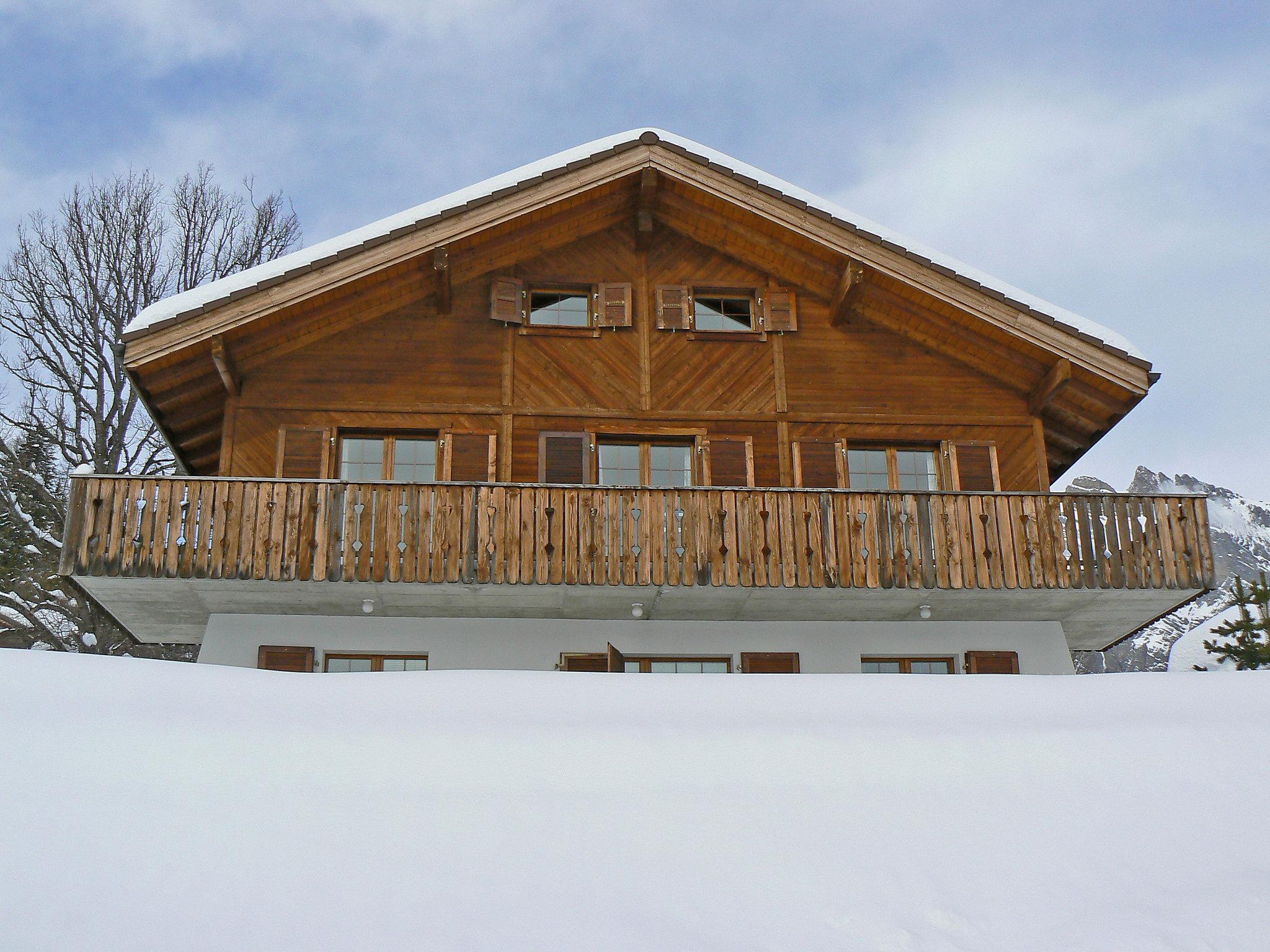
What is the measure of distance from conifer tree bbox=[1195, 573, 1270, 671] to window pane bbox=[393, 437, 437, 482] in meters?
14.9

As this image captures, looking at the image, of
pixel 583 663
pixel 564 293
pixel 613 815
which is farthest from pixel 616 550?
pixel 613 815

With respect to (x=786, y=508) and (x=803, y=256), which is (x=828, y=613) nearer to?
(x=786, y=508)

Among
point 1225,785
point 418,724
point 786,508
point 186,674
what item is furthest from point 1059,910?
point 786,508

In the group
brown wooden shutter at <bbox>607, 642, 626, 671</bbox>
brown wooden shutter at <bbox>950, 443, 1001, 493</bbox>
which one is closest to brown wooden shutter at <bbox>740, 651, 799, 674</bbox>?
brown wooden shutter at <bbox>607, 642, 626, 671</bbox>

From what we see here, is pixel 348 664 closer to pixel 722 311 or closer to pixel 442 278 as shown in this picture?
pixel 442 278

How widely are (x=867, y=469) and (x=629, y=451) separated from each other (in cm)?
285

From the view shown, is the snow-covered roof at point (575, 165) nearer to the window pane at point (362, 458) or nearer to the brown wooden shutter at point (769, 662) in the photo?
the window pane at point (362, 458)

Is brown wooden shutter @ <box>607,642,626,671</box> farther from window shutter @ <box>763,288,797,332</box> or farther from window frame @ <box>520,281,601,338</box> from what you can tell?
window shutter @ <box>763,288,797,332</box>

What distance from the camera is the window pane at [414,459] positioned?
14.5 m

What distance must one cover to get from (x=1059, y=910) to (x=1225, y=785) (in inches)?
88.9

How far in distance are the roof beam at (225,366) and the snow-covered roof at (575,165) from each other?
44 cm

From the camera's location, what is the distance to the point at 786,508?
13.7 metres

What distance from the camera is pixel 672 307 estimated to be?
15352 mm

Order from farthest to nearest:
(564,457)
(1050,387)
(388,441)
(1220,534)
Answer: (1220,534), (1050,387), (388,441), (564,457)
